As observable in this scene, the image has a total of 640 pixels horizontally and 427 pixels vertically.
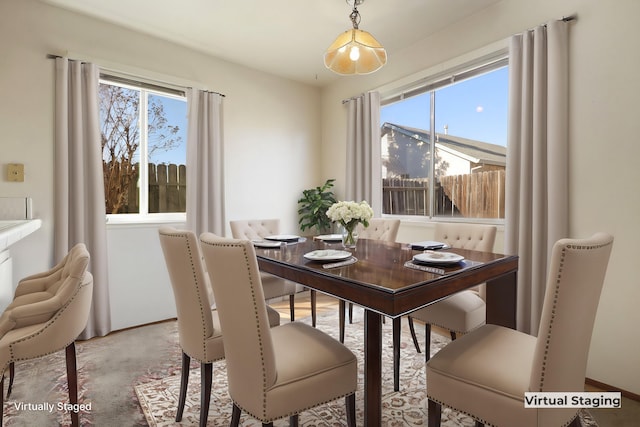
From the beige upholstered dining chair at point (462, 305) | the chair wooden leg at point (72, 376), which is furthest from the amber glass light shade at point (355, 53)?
the chair wooden leg at point (72, 376)

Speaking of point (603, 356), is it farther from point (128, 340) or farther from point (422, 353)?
point (128, 340)

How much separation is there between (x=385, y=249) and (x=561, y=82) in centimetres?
166

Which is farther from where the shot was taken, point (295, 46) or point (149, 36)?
point (295, 46)

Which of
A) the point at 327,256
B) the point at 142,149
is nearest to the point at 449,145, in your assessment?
the point at 327,256

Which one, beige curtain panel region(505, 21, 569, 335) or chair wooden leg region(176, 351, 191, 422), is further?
beige curtain panel region(505, 21, 569, 335)

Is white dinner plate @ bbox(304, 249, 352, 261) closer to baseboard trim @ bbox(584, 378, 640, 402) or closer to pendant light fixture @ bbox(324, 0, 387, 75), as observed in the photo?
pendant light fixture @ bbox(324, 0, 387, 75)

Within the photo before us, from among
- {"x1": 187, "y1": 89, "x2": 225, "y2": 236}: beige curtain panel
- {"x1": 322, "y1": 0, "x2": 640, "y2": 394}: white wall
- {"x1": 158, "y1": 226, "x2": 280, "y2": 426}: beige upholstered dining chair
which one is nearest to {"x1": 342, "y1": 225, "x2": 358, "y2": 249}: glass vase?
{"x1": 158, "y1": 226, "x2": 280, "y2": 426}: beige upholstered dining chair

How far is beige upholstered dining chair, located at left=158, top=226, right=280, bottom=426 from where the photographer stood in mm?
1446

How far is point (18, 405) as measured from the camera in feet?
6.02

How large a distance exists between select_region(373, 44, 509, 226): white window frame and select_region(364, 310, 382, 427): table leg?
6.63 feet

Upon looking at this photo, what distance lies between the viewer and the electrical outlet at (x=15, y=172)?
8.19 ft

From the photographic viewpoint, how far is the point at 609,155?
2064mm

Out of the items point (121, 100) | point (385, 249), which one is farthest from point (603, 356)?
point (121, 100)

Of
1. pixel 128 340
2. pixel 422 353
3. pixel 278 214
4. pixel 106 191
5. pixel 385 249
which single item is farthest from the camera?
pixel 278 214
